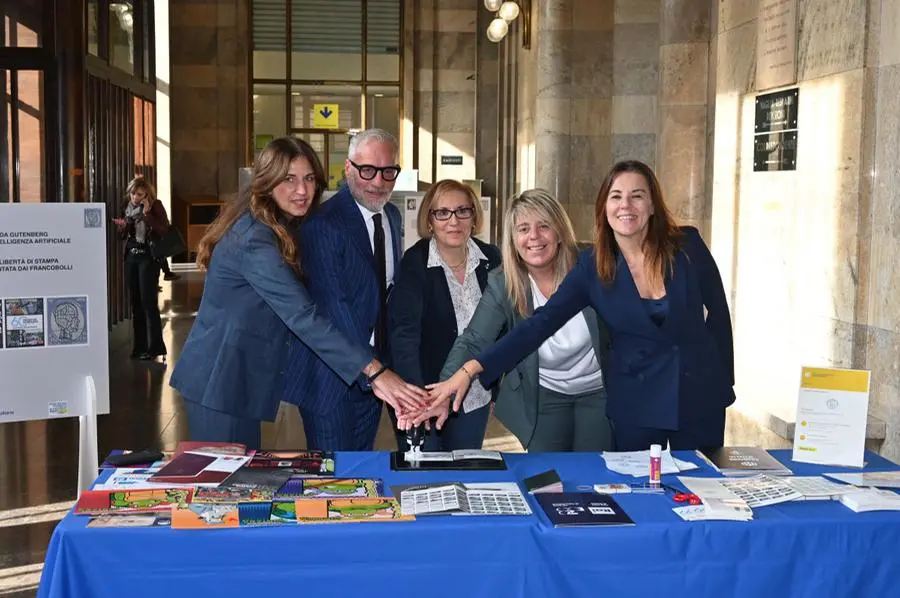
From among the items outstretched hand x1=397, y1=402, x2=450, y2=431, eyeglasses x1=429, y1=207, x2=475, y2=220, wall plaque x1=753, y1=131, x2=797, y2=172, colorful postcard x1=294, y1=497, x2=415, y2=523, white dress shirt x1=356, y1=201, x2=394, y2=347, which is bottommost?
colorful postcard x1=294, y1=497, x2=415, y2=523

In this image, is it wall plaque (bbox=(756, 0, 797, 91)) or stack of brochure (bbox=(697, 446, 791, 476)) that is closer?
stack of brochure (bbox=(697, 446, 791, 476))

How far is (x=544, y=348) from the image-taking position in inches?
159

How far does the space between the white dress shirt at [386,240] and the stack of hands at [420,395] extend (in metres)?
0.50

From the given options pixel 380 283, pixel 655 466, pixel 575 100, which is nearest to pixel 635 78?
pixel 575 100

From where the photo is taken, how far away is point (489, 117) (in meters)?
21.2

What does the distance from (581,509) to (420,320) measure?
1.42 m

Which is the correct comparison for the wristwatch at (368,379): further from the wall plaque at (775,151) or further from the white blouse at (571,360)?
the wall plaque at (775,151)

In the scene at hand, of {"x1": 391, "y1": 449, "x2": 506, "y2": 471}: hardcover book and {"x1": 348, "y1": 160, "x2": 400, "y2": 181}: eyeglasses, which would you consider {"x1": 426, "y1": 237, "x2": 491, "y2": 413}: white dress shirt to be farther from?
{"x1": 391, "y1": 449, "x2": 506, "y2": 471}: hardcover book

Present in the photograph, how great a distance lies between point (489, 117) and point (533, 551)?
19.0 metres

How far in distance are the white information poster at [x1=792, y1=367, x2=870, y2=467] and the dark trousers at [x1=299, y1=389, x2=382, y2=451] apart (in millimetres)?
1577

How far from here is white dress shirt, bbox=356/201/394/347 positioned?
4113mm

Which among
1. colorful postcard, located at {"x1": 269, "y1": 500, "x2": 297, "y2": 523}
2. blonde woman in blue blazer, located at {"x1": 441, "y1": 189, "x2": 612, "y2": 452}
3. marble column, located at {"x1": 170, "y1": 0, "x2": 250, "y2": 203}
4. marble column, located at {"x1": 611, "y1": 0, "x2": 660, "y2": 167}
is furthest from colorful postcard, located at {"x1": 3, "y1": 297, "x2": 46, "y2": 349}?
marble column, located at {"x1": 170, "y1": 0, "x2": 250, "y2": 203}

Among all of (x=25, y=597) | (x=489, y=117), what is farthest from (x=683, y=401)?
(x=489, y=117)

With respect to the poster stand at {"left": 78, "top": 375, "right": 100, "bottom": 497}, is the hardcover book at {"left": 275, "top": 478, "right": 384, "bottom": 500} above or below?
above
